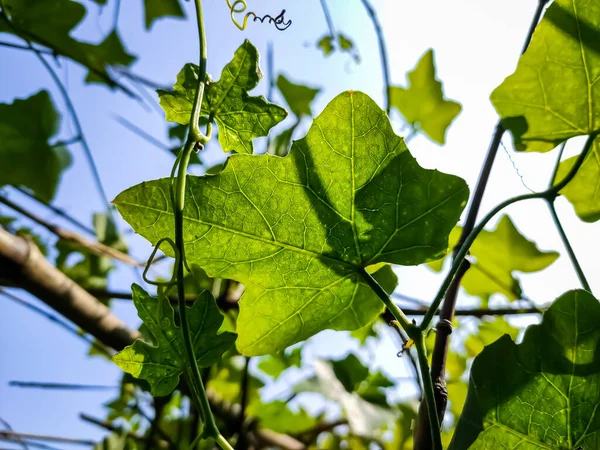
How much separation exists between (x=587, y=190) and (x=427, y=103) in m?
0.41

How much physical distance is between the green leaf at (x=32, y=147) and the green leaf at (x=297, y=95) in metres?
0.38

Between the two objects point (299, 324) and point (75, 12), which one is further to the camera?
point (75, 12)

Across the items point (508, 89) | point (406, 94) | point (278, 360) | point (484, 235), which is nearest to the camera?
point (508, 89)

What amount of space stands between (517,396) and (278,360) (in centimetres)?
71

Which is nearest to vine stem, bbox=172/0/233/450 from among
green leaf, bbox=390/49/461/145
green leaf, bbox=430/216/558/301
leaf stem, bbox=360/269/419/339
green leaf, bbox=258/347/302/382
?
leaf stem, bbox=360/269/419/339

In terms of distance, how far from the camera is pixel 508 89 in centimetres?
43

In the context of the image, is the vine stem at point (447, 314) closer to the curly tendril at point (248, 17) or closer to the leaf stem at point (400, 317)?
the leaf stem at point (400, 317)

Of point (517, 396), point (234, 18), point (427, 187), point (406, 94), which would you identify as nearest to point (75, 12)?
point (234, 18)

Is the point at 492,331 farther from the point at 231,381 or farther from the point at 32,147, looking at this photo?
the point at 32,147

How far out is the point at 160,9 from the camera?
0.90m

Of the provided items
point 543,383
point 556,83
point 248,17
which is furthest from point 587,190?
point 248,17

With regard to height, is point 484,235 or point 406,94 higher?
point 406,94

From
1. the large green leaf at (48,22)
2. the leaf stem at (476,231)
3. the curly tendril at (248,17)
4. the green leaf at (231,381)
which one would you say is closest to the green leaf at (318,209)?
the leaf stem at (476,231)

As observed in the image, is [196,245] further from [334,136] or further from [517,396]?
[517,396]
